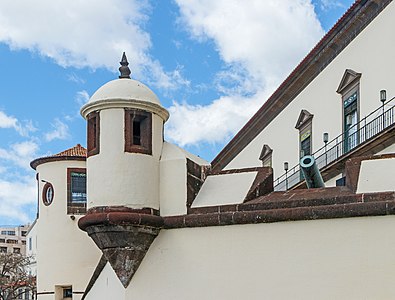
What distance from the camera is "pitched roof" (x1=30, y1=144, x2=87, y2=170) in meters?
16.9

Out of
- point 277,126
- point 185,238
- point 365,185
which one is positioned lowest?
point 185,238

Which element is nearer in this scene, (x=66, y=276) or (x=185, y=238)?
(x=185, y=238)

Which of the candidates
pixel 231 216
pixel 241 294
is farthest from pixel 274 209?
pixel 241 294

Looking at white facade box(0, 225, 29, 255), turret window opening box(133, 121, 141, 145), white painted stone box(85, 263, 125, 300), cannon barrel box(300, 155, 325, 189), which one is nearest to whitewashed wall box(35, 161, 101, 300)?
white painted stone box(85, 263, 125, 300)

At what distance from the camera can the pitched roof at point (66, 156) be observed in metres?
16.9

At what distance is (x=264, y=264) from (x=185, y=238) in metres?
1.24

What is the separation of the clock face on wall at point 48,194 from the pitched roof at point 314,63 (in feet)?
14.9

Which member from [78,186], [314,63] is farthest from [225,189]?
[314,63]

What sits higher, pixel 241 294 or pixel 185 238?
pixel 185 238

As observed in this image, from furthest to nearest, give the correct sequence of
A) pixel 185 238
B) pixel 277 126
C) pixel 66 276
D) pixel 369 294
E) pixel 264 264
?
1. pixel 277 126
2. pixel 66 276
3. pixel 185 238
4. pixel 264 264
5. pixel 369 294

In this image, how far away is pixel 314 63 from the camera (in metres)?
20.4

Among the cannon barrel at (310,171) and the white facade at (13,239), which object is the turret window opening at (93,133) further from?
the white facade at (13,239)

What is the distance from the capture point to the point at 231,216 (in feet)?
27.1

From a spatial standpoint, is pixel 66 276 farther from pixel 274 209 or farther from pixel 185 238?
pixel 274 209
